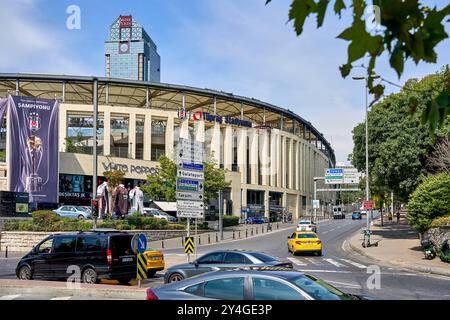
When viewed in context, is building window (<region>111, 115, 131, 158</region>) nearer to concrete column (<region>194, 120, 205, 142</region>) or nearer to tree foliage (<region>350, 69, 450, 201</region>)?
concrete column (<region>194, 120, 205, 142</region>)

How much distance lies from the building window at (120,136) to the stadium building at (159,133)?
151mm

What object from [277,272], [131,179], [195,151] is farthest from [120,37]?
[277,272]

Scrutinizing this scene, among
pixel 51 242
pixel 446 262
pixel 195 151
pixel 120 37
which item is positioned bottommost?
pixel 446 262

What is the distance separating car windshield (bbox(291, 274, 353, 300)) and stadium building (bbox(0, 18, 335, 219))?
56.1 metres

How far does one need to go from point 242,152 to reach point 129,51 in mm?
95569

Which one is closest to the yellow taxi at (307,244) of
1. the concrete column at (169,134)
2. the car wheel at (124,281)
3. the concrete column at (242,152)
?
the car wheel at (124,281)

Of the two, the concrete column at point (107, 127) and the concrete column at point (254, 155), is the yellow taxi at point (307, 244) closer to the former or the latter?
the concrete column at point (107, 127)

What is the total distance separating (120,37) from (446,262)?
150m

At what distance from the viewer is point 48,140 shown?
165 feet

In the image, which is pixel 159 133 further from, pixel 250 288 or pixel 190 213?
pixel 250 288

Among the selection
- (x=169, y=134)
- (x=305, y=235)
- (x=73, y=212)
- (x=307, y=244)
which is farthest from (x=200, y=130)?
(x=307, y=244)

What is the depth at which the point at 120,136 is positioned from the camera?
76562 millimetres

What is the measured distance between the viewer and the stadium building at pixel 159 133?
2633 inches

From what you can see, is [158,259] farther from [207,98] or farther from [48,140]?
[207,98]
